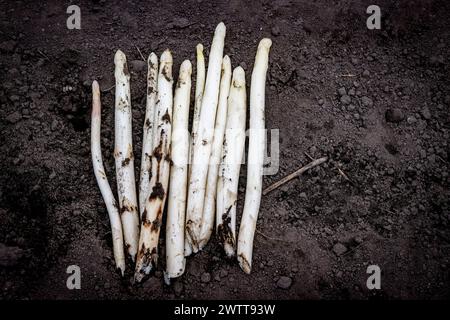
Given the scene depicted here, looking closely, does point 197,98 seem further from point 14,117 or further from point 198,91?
point 14,117

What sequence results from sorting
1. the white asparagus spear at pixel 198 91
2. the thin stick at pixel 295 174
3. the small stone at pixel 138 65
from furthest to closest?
the small stone at pixel 138 65 < the thin stick at pixel 295 174 < the white asparagus spear at pixel 198 91

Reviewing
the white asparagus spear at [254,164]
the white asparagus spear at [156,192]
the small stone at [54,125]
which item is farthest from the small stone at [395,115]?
the small stone at [54,125]

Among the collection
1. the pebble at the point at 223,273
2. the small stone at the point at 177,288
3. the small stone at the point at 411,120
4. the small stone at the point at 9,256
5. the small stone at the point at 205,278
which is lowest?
the small stone at the point at 177,288

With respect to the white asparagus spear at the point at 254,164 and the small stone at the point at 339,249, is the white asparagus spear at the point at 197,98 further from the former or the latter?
the small stone at the point at 339,249

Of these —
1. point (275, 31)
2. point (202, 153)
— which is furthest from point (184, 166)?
point (275, 31)

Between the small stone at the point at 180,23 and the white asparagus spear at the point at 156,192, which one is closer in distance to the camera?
the white asparagus spear at the point at 156,192

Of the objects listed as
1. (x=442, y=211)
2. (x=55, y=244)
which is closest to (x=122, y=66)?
(x=55, y=244)

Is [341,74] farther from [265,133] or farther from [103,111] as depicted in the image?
[103,111]
